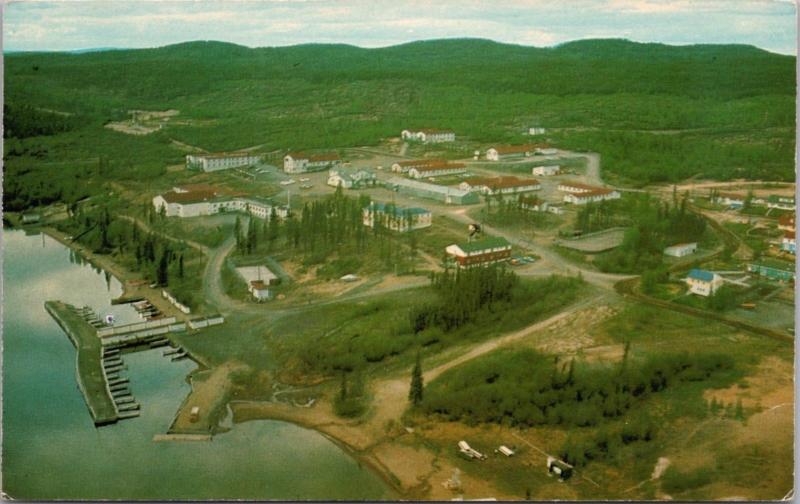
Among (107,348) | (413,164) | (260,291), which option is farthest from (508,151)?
(107,348)

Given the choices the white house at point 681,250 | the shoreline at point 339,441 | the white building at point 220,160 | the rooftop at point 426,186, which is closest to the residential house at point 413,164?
the rooftop at point 426,186

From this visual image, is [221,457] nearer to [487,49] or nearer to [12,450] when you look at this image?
[12,450]

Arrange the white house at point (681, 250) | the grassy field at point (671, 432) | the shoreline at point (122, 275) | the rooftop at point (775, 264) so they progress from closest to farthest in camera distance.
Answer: the grassy field at point (671, 432) → the rooftop at point (775, 264) → the white house at point (681, 250) → the shoreline at point (122, 275)

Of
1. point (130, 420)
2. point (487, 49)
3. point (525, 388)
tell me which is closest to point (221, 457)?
point (130, 420)

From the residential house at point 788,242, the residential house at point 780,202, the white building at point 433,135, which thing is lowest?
the residential house at point 788,242

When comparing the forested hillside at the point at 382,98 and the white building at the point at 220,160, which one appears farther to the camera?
the white building at the point at 220,160

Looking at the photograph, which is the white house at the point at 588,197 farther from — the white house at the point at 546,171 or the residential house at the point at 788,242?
the residential house at the point at 788,242
